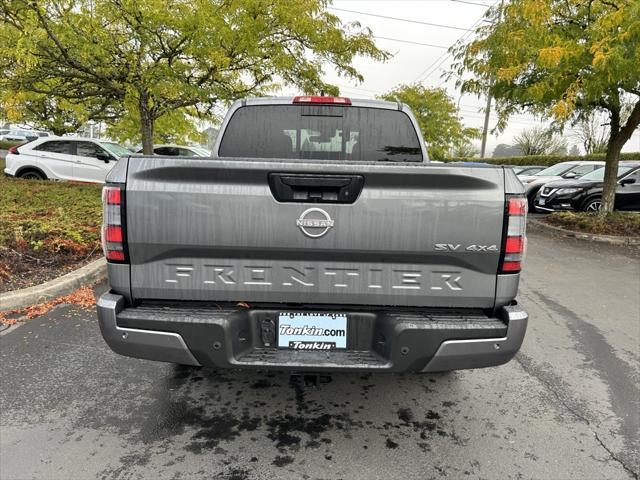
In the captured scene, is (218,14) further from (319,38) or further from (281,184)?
(281,184)

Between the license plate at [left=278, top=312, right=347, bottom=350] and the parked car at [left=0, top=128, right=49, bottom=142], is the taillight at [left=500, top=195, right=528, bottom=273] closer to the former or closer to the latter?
the license plate at [left=278, top=312, right=347, bottom=350]

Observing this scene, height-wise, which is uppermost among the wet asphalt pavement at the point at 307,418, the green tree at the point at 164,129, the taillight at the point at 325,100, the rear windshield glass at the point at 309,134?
the green tree at the point at 164,129

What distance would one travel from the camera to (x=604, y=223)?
409 inches

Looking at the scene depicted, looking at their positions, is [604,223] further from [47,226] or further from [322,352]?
[47,226]

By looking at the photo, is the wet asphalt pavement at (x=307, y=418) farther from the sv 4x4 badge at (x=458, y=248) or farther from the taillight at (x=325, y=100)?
the taillight at (x=325, y=100)

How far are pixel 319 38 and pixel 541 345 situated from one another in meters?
8.19

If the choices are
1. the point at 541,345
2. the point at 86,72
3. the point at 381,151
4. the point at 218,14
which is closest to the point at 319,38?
the point at 218,14

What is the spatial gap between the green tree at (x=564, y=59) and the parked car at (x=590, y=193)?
1.68m

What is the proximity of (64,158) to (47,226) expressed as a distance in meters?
7.60

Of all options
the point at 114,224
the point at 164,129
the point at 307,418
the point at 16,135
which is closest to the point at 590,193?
the point at 307,418

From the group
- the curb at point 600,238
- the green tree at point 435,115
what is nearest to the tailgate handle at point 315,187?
the curb at point 600,238

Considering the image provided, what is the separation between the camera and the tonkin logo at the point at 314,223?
227 cm

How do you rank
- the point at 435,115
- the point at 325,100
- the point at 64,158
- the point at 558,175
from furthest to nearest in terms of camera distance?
the point at 435,115 → the point at 558,175 → the point at 64,158 → the point at 325,100

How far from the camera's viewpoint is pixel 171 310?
2381mm
